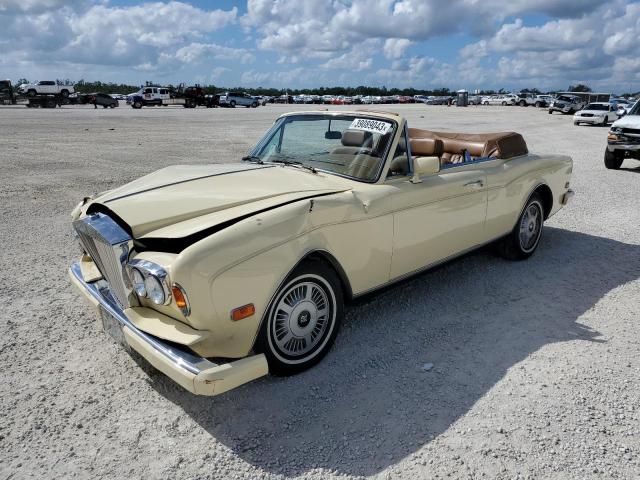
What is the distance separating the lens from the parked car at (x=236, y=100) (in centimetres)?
4912

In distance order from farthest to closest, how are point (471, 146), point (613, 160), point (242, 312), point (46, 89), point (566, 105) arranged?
point (46, 89) → point (566, 105) → point (613, 160) → point (471, 146) → point (242, 312)

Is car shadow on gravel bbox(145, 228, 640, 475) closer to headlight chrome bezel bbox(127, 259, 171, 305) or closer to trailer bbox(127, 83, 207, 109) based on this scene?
headlight chrome bezel bbox(127, 259, 171, 305)

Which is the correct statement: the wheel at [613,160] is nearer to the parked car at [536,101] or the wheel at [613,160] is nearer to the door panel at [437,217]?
the door panel at [437,217]

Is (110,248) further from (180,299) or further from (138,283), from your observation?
(180,299)

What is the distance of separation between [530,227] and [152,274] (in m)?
4.31

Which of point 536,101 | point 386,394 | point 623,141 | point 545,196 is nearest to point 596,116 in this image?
point 623,141

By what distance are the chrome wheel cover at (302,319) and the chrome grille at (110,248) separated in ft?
2.97

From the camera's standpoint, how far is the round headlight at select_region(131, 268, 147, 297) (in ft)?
9.11

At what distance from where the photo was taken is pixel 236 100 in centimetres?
4972

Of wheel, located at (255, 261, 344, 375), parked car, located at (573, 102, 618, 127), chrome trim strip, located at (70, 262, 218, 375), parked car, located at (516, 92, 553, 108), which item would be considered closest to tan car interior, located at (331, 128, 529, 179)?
wheel, located at (255, 261, 344, 375)

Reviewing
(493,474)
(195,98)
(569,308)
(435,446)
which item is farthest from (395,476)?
(195,98)

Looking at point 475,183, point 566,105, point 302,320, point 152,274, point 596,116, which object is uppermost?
point 566,105

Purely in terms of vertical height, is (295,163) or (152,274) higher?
(295,163)

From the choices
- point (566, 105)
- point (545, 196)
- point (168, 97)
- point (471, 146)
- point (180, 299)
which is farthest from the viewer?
point (168, 97)
